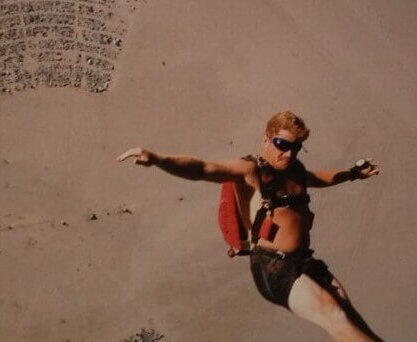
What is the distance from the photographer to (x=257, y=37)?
7.34m

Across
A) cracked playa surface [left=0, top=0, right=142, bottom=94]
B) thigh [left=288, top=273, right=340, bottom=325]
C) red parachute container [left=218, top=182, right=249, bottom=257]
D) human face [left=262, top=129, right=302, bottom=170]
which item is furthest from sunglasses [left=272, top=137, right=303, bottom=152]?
cracked playa surface [left=0, top=0, right=142, bottom=94]

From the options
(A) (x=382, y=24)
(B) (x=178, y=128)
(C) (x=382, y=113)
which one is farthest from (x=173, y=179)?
(A) (x=382, y=24)

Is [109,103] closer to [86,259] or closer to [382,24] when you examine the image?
[86,259]

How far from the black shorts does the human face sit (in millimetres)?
715

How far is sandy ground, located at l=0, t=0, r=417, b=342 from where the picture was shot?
20.4 ft

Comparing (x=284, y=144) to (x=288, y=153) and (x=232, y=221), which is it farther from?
(x=232, y=221)

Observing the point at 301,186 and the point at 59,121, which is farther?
the point at 59,121

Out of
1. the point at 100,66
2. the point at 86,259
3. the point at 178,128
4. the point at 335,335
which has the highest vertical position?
the point at 100,66

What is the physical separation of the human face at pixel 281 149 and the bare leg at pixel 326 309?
2.92 ft

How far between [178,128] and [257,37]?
152 centimetres

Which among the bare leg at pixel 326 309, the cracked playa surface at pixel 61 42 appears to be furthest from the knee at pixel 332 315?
the cracked playa surface at pixel 61 42

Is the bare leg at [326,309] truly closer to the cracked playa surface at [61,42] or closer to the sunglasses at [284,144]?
the sunglasses at [284,144]

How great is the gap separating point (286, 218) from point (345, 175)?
0.70 metres

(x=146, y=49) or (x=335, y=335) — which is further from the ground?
(x=146, y=49)
